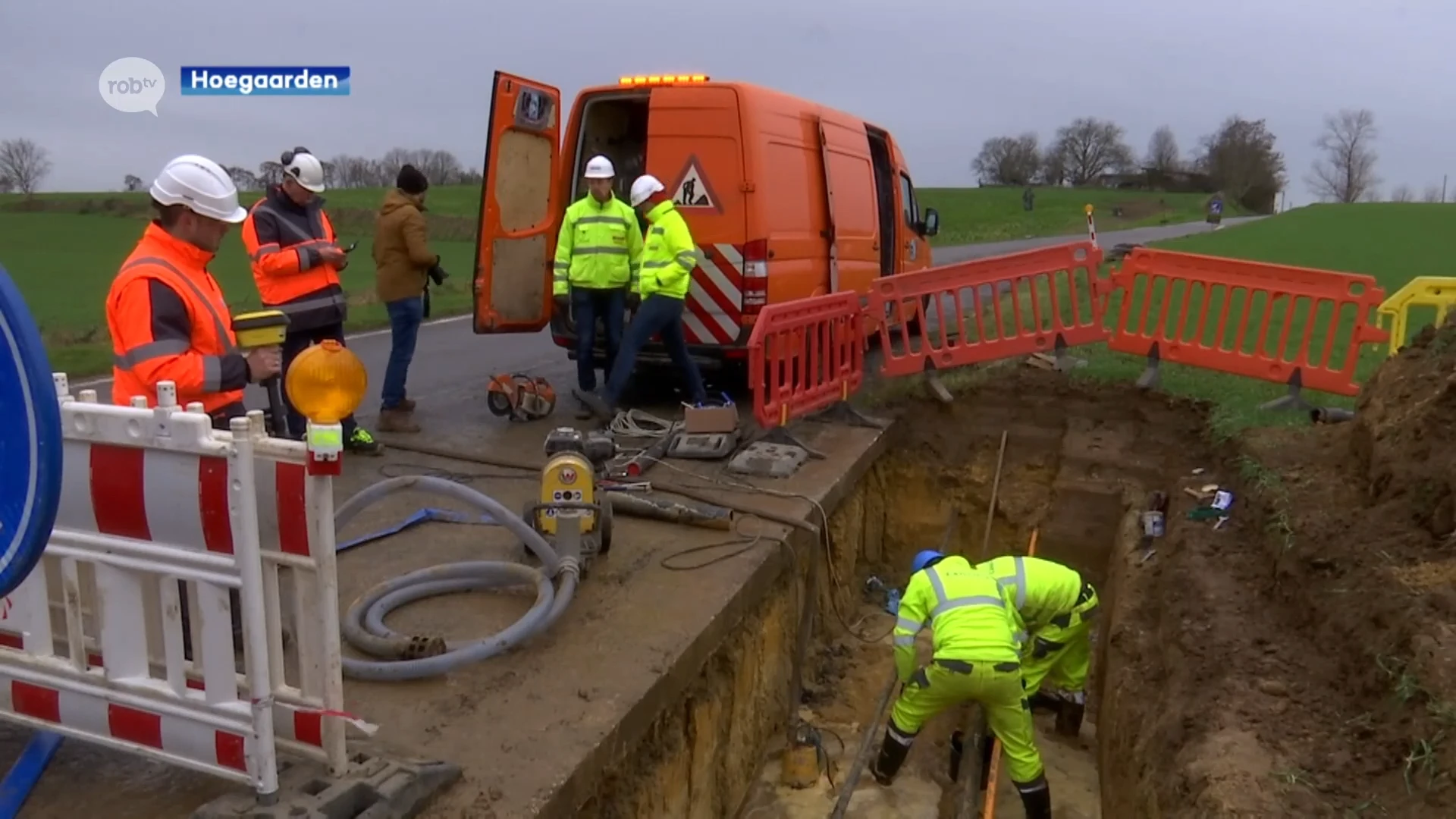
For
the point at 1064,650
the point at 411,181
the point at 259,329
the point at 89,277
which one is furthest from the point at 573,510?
the point at 89,277

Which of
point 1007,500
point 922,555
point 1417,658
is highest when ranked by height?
point 1417,658

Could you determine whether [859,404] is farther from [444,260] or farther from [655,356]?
[444,260]

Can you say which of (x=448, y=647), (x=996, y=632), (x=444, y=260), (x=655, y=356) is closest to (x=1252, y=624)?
(x=996, y=632)

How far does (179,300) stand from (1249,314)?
285 inches

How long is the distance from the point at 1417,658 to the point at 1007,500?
→ 4733 millimetres

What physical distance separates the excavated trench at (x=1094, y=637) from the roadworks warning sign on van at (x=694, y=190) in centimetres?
220

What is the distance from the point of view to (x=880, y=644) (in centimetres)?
676

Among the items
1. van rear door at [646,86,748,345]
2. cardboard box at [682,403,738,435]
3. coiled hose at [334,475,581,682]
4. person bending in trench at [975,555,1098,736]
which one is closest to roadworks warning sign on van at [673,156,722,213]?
van rear door at [646,86,748,345]

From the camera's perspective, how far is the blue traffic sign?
210 centimetres

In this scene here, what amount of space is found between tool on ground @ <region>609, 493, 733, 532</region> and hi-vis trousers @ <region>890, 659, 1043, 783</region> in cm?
126

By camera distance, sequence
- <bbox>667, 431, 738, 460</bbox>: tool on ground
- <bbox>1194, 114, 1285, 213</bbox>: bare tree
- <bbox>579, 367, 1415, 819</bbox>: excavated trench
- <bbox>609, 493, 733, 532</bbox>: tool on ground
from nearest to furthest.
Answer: <bbox>579, 367, 1415, 819</bbox>: excavated trench → <bbox>609, 493, 733, 532</bbox>: tool on ground → <bbox>667, 431, 738, 460</bbox>: tool on ground → <bbox>1194, 114, 1285, 213</bbox>: bare tree

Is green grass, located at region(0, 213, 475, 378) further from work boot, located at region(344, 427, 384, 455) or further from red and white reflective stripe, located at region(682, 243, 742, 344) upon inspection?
red and white reflective stripe, located at region(682, 243, 742, 344)

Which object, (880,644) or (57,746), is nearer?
(57,746)

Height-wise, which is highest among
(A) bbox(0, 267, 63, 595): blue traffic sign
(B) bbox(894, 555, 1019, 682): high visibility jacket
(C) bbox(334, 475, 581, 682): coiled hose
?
(A) bbox(0, 267, 63, 595): blue traffic sign
